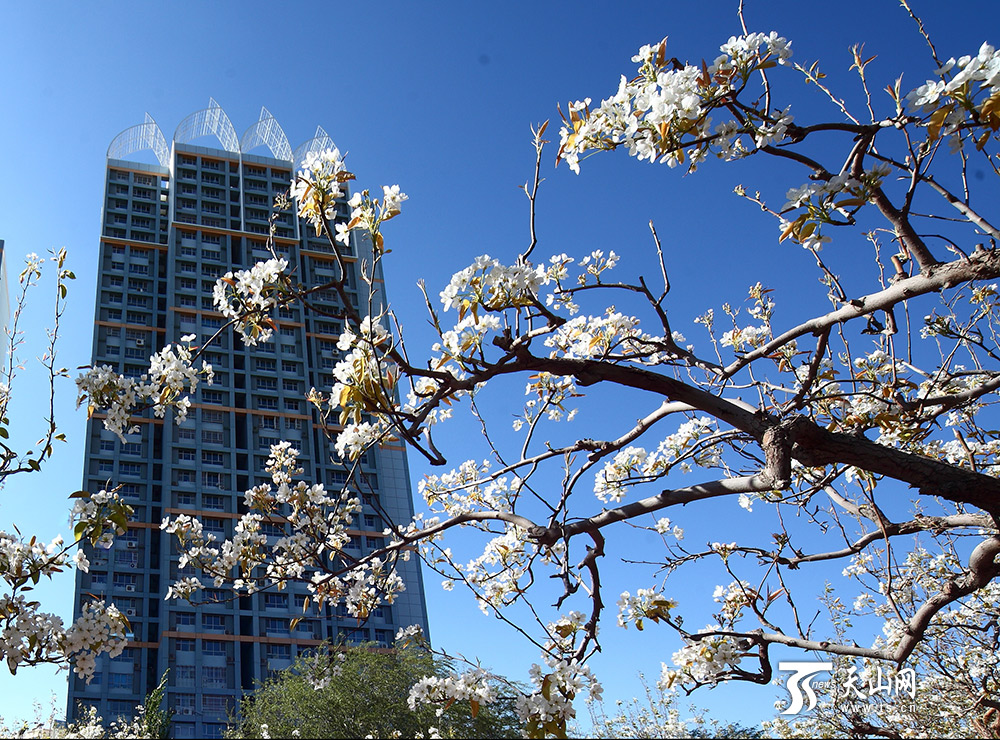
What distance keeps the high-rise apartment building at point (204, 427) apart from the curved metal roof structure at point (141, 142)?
0.06 m

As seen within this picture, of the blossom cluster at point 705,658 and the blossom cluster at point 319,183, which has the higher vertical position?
the blossom cluster at point 319,183

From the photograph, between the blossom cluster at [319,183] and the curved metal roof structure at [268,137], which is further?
the curved metal roof structure at [268,137]

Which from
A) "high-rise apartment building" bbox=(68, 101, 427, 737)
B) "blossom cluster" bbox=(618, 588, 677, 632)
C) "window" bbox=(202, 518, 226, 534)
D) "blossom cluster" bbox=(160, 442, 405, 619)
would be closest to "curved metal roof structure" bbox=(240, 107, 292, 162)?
"high-rise apartment building" bbox=(68, 101, 427, 737)

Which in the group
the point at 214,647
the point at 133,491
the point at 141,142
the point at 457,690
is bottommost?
the point at 457,690

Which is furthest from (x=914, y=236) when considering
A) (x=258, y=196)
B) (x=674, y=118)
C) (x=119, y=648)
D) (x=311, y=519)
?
(x=258, y=196)

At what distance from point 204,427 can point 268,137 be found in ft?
48.4

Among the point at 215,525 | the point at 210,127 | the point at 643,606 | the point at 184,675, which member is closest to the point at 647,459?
the point at 643,606

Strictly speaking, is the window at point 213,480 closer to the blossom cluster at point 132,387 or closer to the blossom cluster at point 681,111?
the blossom cluster at point 132,387

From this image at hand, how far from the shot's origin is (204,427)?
29891mm

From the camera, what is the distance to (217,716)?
80.5ft

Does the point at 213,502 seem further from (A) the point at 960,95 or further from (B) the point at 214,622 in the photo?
(A) the point at 960,95

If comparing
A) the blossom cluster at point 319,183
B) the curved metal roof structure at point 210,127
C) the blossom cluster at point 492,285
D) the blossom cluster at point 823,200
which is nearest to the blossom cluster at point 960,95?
the blossom cluster at point 823,200

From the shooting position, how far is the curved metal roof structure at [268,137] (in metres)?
37.0

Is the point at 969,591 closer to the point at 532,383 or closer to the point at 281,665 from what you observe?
the point at 532,383
